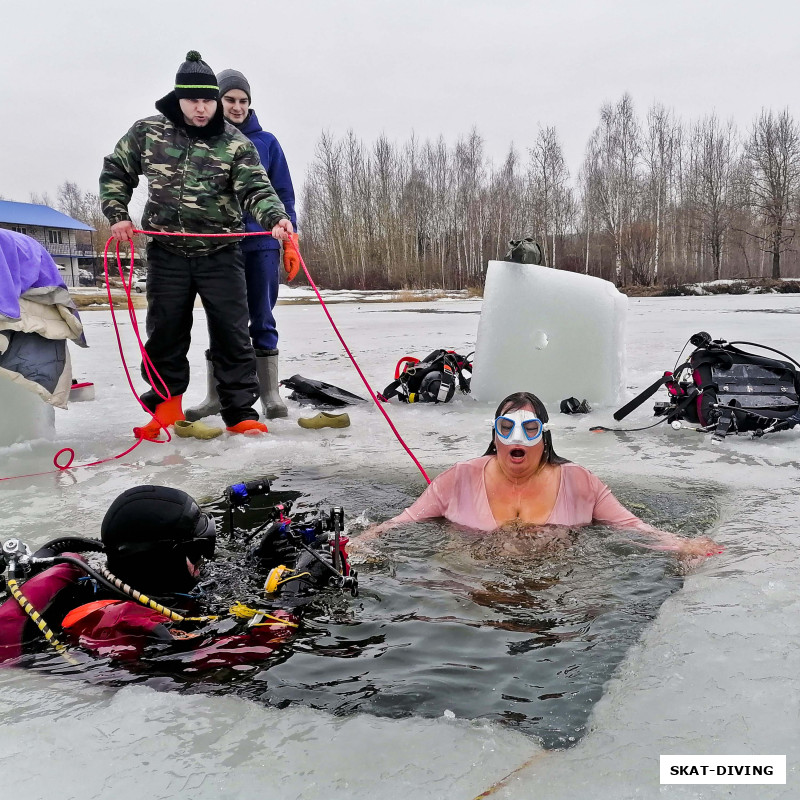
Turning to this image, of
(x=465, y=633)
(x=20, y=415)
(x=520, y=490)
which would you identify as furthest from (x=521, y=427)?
(x=20, y=415)

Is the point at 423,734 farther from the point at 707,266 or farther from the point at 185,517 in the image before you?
the point at 707,266

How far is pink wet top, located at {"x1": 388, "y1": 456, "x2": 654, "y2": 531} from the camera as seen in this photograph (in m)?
3.27

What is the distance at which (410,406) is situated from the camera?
6.28 m

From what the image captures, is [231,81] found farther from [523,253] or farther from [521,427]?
[521,427]

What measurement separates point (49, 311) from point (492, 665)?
3.74 meters

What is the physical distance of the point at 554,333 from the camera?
584cm

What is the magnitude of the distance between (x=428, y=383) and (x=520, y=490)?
3042 mm

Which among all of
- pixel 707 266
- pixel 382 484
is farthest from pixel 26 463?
pixel 707 266

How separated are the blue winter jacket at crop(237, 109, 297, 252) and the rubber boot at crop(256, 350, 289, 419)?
2.64ft

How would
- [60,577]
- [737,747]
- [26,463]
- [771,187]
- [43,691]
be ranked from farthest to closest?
[771,187] → [26,463] → [60,577] → [43,691] → [737,747]

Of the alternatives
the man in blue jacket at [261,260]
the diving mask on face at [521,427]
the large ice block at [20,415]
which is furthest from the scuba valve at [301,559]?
the man in blue jacket at [261,260]

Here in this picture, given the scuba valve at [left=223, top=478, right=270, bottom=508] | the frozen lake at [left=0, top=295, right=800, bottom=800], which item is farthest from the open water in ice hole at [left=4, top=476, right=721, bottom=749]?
the scuba valve at [left=223, top=478, right=270, bottom=508]

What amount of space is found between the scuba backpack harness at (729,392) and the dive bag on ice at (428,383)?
1.53 meters

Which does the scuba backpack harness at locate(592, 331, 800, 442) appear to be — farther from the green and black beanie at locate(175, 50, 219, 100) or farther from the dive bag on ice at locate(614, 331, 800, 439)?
the green and black beanie at locate(175, 50, 219, 100)
